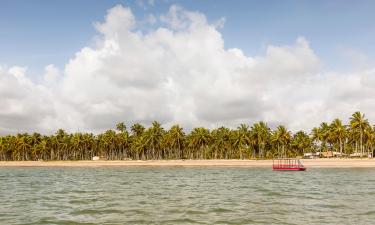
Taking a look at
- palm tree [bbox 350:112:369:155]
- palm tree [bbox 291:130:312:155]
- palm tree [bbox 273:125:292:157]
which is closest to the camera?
palm tree [bbox 350:112:369:155]

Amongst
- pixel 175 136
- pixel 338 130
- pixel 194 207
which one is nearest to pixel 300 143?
pixel 338 130

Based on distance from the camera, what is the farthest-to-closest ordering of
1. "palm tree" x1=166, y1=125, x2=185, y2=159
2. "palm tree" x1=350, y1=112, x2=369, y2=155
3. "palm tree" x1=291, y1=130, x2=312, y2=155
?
"palm tree" x1=291, y1=130, x2=312, y2=155, "palm tree" x1=166, y1=125, x2=185, y2=159, "palm tree" x1=350, y1=112, x2=369, y2=155

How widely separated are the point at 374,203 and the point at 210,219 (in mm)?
15329

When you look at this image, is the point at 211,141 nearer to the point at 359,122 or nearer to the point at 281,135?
the point at 281,135

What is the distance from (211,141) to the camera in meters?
162

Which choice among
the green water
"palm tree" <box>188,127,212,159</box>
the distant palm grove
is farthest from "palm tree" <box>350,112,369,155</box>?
the green water

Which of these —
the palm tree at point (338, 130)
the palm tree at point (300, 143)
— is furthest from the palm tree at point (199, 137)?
the palm tree at point (338, 130)

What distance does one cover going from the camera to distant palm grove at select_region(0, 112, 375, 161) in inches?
5507

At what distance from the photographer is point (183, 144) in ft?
539

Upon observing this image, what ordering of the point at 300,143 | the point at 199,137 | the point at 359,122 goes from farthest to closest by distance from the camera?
1. the point at 300,143
2. the point at 199,137
3. the point at 359,122

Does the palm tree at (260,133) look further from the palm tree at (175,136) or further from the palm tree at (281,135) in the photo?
the palm tree at (175,136)

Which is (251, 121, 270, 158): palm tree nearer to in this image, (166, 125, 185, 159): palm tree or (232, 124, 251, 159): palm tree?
(232, 124, 251, 159): palm tree

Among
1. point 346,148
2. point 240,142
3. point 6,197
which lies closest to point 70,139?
point 240,142

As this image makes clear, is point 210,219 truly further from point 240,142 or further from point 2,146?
point 2,146
